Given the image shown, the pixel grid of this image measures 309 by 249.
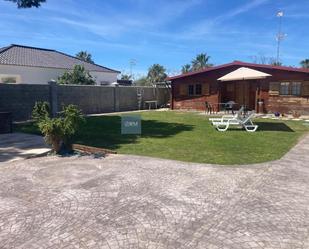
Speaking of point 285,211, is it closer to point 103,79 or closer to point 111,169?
point 111,169

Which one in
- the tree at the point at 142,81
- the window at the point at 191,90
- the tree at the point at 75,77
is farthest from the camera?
the tree at the point at 142,81

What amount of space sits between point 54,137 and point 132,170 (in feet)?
8.24

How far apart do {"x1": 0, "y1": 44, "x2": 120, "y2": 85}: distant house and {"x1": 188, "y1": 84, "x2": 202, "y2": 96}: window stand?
41.7 feet

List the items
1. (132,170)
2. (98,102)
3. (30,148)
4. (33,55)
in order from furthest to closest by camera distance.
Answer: (33,55) < (98,102) < (30,148) < (132,170)

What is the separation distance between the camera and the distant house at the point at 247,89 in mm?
18453

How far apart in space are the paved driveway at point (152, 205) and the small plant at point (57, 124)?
0.94m

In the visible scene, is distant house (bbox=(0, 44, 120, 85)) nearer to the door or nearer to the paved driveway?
the door

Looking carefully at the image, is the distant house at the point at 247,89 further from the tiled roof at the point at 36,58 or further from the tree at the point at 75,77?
the tiled roof at the point at 36,58

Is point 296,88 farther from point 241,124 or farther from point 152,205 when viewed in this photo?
point 152,205

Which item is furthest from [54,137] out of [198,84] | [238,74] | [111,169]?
[198,84]

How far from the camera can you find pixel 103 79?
3438cm

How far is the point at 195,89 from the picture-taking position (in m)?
23.1

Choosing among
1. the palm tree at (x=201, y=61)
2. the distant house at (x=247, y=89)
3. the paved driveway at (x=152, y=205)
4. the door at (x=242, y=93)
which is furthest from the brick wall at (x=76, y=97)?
the palm tree at (x=201, y=61)

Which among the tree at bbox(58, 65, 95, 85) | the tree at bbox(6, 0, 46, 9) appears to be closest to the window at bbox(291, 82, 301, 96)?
the tree at bbox(6, 0, 46, 9)
